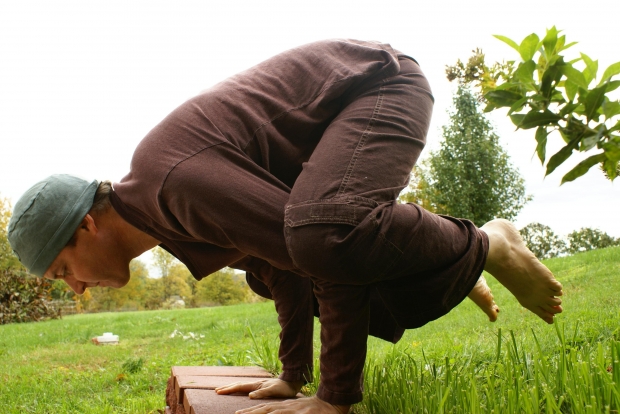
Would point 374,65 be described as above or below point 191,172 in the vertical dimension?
above

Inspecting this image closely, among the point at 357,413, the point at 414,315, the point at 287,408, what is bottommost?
the point at 357,413

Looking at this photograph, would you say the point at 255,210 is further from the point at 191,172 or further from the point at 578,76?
the point at 578,76

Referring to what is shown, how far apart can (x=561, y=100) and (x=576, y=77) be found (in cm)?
9

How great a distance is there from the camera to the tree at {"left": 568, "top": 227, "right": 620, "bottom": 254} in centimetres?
2127

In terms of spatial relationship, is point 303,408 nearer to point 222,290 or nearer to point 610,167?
point 610,167

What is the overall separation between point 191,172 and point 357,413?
3.47 ft

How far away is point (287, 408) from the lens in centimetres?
178

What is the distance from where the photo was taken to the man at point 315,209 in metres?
1.62

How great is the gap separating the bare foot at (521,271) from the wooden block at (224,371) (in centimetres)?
132

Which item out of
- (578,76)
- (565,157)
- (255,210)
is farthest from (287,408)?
(578,76)

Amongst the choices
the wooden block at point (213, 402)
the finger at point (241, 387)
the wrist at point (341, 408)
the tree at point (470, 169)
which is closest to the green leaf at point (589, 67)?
the wrist at point (341, 408)

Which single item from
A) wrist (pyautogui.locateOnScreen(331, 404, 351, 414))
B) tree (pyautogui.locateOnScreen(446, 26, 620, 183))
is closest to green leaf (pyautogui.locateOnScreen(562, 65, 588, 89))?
tree (pyautogui.locateOnScreen(446, 26, 620, 183))

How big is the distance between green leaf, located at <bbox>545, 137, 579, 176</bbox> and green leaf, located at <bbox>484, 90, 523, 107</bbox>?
18cm

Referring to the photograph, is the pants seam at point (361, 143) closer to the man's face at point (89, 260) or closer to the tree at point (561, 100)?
the tree at point (561, 100)
